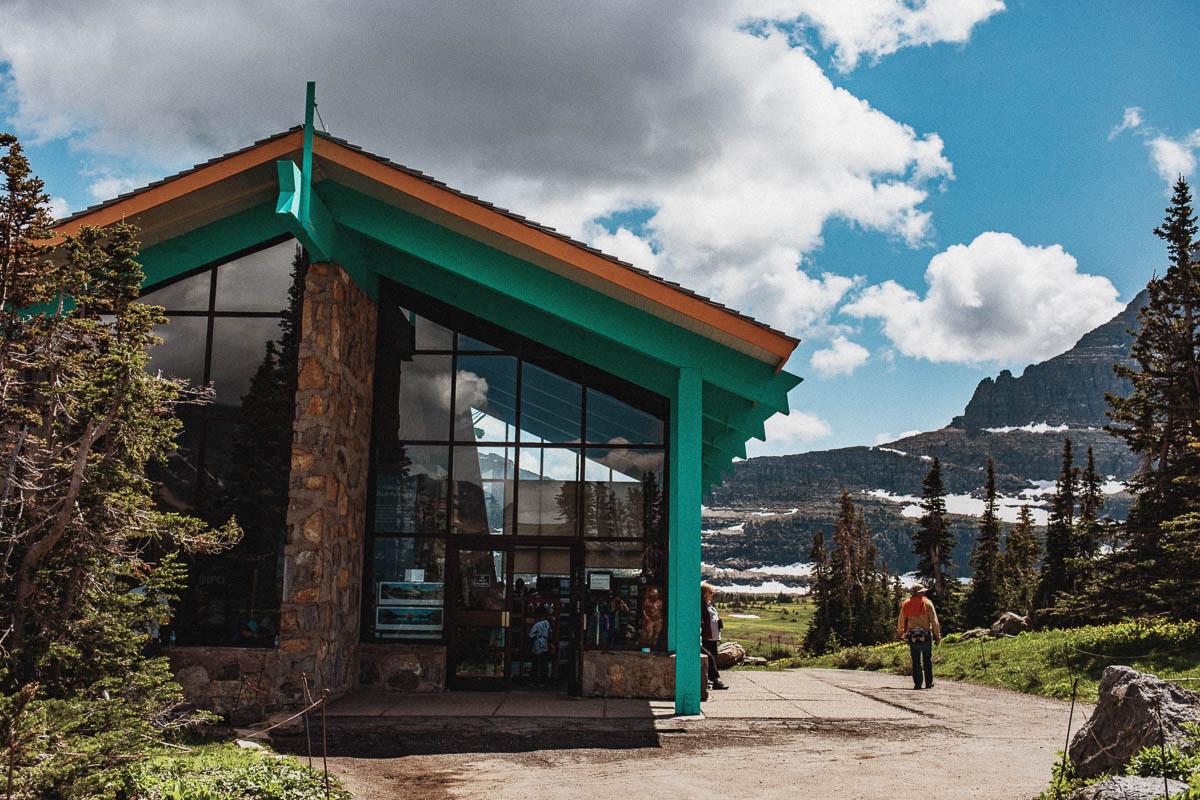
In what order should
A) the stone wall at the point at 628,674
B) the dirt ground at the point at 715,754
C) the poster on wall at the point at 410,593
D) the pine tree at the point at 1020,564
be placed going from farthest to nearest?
the pine tree at the point at 1020,564
the poster on wall at the point at 410,593
the stone wall at the point at 628,674
the dirt ground at the point at 715,754

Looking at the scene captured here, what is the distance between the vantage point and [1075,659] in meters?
14.9

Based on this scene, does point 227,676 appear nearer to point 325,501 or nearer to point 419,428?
point 325,501

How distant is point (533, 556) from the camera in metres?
13.0

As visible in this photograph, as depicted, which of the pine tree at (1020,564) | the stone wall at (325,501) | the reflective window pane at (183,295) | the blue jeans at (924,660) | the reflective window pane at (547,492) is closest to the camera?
the stone wall at (325,501)

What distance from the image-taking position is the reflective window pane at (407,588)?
12.8 m

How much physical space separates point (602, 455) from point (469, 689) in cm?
367

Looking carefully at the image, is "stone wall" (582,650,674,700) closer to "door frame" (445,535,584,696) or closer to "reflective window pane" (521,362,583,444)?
"door frame" (445,535,584,696)

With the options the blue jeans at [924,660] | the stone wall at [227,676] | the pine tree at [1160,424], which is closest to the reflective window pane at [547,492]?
the stone wall at [227,676]

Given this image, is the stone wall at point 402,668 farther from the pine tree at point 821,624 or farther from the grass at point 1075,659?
the pine tree at point 821,624

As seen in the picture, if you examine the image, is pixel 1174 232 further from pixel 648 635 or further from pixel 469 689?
pixel 469 689

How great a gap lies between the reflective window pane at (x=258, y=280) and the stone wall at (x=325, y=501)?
1.96 ft

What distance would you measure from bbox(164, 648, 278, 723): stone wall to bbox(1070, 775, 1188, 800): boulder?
8.54m

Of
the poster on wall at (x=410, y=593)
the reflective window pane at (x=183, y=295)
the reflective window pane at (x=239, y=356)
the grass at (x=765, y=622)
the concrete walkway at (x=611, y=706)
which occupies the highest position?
the reflective window pane at (x=183, y=295)

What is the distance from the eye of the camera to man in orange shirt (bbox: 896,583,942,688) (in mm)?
14156
